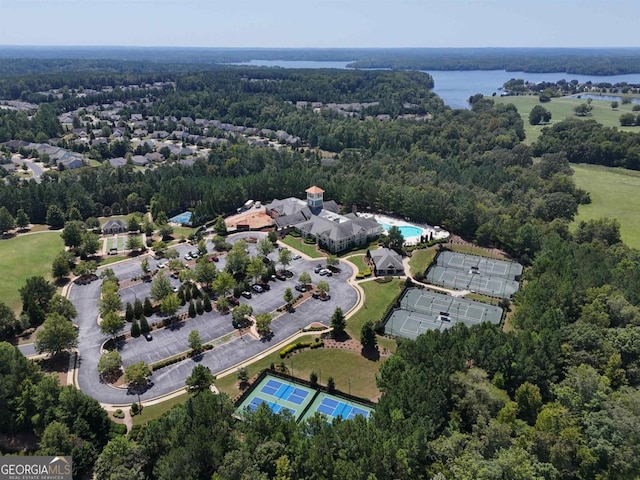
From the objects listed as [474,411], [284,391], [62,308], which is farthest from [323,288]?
[62,308]

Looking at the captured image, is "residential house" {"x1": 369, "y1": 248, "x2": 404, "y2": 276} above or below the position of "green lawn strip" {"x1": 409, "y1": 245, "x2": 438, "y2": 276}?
above

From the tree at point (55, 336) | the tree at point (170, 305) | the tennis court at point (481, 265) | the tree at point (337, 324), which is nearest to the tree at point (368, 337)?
the tree at point (337, 324)

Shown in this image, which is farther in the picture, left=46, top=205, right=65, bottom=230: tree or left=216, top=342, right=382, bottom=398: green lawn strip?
left=46, top=205, right=65, bottom=230: tree

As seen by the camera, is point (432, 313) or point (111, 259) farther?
point (111, 259)

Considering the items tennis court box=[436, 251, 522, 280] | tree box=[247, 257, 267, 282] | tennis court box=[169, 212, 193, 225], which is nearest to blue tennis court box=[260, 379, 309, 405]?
tree box=[247, 257, 267, 282]

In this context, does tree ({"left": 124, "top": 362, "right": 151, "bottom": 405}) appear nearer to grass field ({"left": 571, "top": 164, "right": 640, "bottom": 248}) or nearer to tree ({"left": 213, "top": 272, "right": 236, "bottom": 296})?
tree ({"left": 213, "top": 272, "right": 236, "bottom": 296})

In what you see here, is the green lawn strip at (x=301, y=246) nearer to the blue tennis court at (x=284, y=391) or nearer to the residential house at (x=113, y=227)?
the blue tennis court at (x=284, y=391)

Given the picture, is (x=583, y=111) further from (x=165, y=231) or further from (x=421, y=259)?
(x=165, y=231)
